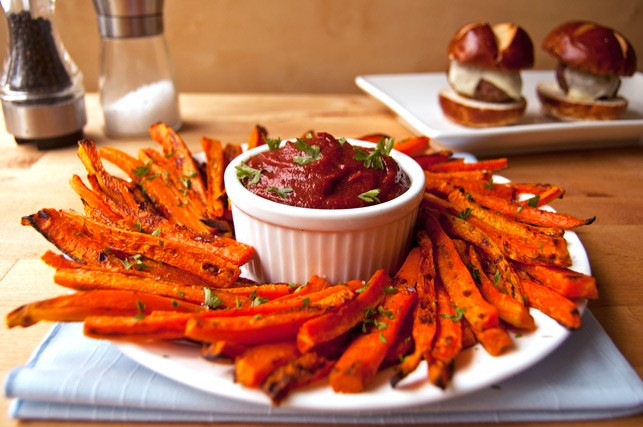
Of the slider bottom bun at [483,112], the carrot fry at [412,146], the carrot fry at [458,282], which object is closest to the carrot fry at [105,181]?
the carrot fry at [458,282]

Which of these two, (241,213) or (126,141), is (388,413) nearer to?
(241,213)

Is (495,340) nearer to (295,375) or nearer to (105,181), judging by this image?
(295,375)

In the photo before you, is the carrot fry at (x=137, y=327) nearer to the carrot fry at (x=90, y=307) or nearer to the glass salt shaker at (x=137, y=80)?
the carrot fry at (x=90, y=307)

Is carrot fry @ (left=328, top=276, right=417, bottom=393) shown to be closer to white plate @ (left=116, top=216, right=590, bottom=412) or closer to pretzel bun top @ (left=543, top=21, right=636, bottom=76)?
white plate @ (left=116, top=216, right=590, bottom=412)

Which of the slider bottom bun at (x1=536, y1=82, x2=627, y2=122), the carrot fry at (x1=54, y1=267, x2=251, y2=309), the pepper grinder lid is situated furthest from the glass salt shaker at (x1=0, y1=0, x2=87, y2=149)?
the slider bottom bun at (x1=536, y1=82, x2=627, y2=122)

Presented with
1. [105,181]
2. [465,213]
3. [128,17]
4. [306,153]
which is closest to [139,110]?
[128,17]
